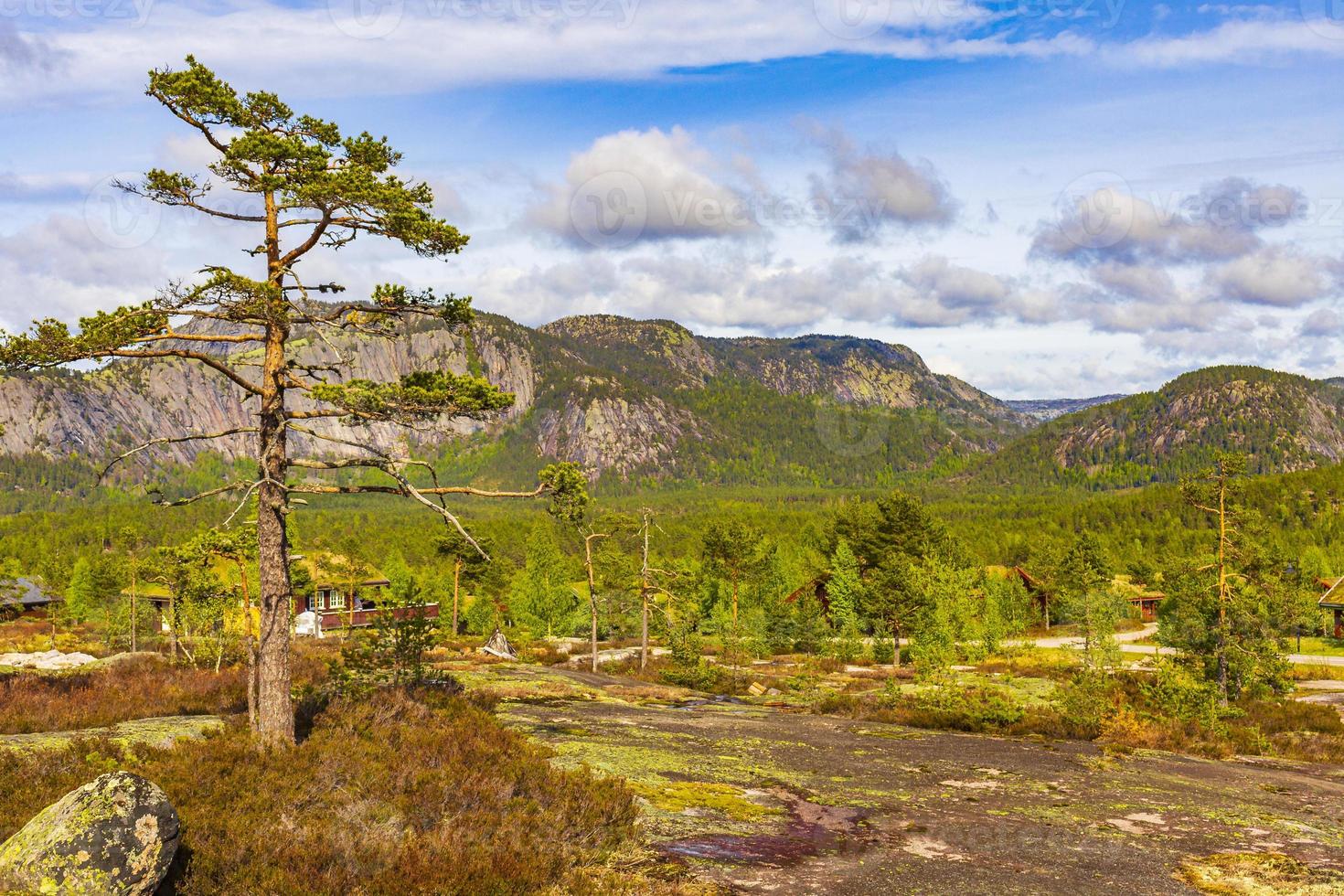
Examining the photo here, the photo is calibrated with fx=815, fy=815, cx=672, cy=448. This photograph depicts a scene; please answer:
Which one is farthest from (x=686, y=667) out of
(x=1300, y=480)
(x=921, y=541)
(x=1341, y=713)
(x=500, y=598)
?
(x=1300, y=480)

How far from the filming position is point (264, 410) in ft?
44.6

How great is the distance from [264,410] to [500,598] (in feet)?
283

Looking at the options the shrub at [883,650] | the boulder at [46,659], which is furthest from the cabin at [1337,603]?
the boulder at [46,659]

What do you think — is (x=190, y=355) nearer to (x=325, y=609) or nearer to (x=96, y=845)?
(x=96, y=845)

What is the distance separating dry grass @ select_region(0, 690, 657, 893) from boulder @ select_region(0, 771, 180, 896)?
51 cm

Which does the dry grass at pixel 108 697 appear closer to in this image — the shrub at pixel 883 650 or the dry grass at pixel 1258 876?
the dry grass at pixel 1258 876

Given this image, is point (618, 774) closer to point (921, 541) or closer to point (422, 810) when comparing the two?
point (422, 810)

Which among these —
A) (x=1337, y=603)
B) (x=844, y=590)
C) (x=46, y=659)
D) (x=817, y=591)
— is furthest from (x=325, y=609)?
(x=1337, y=603)

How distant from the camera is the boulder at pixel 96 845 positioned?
7754 millimetres

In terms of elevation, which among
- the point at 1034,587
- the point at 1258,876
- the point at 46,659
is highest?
the point at 1258,876

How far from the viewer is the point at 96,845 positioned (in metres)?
7.97

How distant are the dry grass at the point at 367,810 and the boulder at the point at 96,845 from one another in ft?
1.66

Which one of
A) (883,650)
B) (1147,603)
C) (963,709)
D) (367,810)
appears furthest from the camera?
(1147,603)

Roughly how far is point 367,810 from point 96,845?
10.8ft
